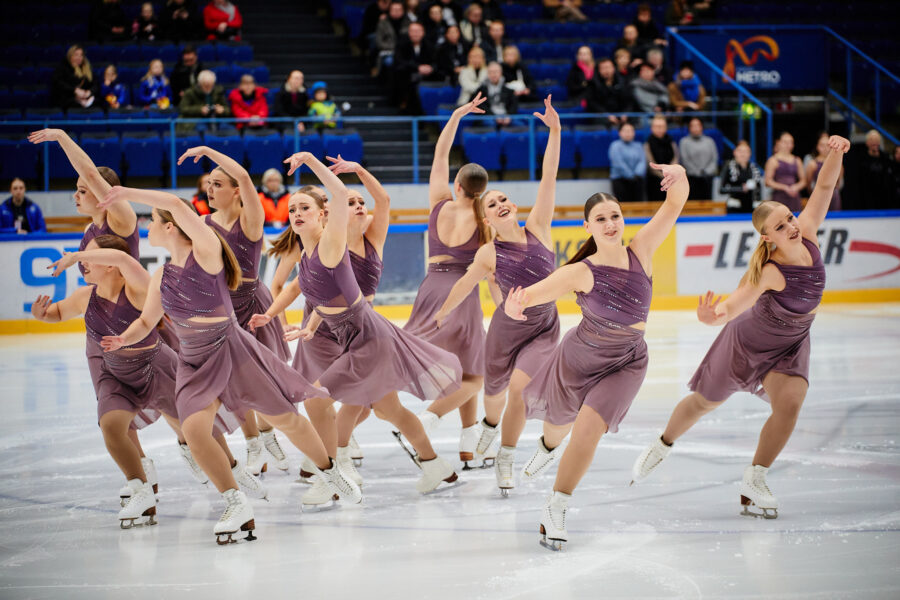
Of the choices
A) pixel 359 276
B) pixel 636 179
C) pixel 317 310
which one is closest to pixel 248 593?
pixel 317 310

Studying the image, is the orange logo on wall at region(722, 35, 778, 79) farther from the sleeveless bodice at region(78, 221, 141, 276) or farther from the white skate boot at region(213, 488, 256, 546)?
the white skate boot at region(213, 488, 256, 546)

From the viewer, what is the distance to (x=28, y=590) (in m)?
3.75

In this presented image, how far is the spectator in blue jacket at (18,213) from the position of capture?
438 inches

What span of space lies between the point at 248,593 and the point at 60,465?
8.44 feet

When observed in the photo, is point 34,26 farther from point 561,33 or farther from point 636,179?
point 636,179

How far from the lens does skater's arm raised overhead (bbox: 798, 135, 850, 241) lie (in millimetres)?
4633

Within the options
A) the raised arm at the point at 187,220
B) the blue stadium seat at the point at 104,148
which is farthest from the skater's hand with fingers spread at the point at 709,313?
the blue stadium seat at the point at 104,148

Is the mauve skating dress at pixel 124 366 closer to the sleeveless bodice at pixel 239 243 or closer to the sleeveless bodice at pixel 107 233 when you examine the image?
the sleeveless bodice at pixel 107 233

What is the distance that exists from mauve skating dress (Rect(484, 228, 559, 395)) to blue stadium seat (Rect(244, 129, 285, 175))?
7.64 m

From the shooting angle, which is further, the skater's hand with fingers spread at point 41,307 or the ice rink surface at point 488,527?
the skater's hand with fingers spread at point 41,307

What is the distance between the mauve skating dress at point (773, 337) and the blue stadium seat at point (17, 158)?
9.87 meters

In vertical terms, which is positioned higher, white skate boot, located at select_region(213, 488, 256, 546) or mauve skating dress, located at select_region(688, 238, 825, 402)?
mauve skating dress, located at select_region(688, 238, 825, 402)

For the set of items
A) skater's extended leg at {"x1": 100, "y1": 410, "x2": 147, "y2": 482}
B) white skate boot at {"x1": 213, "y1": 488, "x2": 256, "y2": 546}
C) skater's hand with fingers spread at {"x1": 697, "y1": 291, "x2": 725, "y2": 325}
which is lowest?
white skate boot at {"x1": 213, "y1": 488, "x2": 256, "y2": 546}

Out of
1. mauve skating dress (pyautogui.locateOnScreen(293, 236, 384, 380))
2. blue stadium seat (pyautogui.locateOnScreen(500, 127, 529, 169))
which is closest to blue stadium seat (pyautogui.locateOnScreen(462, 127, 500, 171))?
blue stadium seat (pyautogui.locateOnScreen(500, 127, 529, 169))
